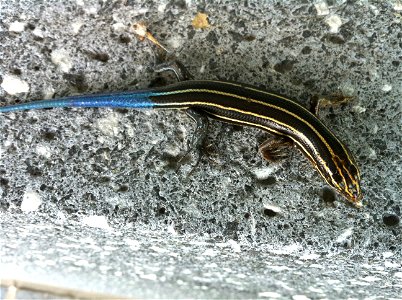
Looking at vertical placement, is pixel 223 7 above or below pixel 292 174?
above

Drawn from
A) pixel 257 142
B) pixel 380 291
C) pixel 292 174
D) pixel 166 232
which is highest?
pixel 257 142

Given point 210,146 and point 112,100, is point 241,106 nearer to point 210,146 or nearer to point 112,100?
point 210,146

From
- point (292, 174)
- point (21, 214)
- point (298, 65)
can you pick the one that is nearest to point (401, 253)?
point (292, 174)

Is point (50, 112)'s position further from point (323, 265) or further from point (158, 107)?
point (323, 265)

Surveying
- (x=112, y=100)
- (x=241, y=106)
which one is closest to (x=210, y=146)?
(x=241, y=106)
